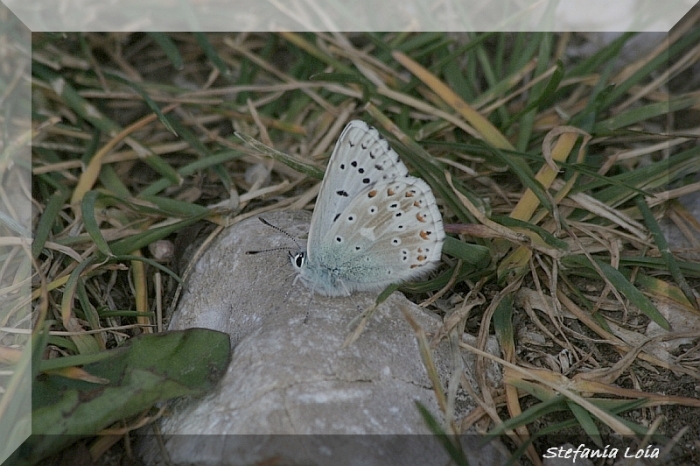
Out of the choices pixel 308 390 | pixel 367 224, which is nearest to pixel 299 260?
pixel 367 224

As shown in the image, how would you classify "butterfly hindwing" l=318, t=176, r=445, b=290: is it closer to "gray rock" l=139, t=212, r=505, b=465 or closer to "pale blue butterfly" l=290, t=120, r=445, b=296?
"pale blue butterfly" l=290, t=120, r=445, b=296

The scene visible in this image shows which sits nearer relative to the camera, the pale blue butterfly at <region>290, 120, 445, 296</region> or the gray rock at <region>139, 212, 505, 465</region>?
the gray rock at <region>139, 212, 505, 465</region>

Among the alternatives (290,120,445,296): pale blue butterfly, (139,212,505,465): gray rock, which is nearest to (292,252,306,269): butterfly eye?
(290,120,445,296): pale blue butterfly

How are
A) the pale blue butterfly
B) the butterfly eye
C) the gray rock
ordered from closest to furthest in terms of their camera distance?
the gray rock
the pale blue butterfly
the butterfly eye

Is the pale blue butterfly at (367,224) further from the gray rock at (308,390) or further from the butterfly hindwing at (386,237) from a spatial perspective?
the gray rock at (308,390)

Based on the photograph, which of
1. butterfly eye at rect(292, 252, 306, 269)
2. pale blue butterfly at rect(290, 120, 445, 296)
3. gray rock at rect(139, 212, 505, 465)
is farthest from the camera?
butterfly eye at rect(292, 252, 306, 269)

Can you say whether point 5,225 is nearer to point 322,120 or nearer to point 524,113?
point 322,120

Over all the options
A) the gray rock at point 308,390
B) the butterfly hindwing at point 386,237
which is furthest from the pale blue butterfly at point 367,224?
the gray rock at point 308,390
